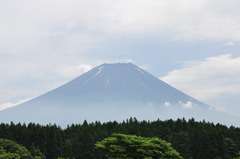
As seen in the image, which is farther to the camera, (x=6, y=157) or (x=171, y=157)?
(x=6, y=157)

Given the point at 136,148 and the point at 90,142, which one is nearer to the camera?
the point at 136,148

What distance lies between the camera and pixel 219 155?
53469mm

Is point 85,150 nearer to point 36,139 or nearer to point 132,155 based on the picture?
point 36,139

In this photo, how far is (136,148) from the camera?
21219 mm

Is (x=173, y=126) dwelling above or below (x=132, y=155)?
above

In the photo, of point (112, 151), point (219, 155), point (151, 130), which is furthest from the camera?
point (151, 130)

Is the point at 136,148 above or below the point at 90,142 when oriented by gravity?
below

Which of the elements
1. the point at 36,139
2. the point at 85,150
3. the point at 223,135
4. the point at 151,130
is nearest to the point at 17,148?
the point at 36,139

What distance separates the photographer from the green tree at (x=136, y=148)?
20.9 m

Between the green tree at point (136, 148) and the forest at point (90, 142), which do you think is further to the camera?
the forest at point (90, 142)

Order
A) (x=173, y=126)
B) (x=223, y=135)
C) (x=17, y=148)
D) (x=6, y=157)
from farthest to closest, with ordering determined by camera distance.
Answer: (x=173, y=126) < (x=223, y=135) < (x=17, y=148) < (x=6, y=157)

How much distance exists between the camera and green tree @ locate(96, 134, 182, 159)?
2089 cm

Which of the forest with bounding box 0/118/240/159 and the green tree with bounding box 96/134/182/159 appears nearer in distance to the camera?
the green tree with bounding box 96/134/182/159

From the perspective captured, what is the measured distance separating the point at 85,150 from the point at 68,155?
119 inches
